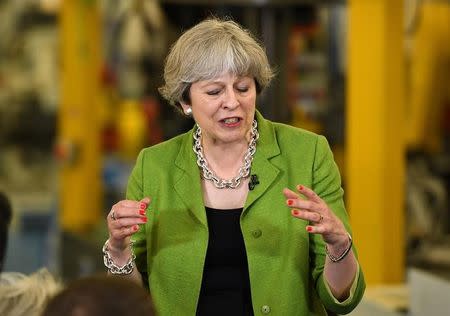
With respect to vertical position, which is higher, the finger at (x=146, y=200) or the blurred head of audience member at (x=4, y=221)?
the finger at (x=146, y=200)

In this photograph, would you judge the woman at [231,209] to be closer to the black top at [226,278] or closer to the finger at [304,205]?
the black top at [226,278]

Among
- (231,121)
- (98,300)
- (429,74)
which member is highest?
(429,74)

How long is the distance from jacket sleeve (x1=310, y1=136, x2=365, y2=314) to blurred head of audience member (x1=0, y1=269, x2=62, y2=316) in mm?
770

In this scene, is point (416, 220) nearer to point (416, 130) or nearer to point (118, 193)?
point (416, 130)

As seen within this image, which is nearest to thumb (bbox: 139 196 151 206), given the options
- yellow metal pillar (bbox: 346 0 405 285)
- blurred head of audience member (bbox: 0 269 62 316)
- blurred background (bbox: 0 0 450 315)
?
blurred head of audience member (bbox: 0 269 62 316)

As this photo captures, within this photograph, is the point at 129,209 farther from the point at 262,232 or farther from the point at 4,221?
the point at 4,221

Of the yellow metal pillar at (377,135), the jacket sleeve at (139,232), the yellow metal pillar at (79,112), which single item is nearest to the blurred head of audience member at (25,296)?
the jacket sleeve at (139,232)

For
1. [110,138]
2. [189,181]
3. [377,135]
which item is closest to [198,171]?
[189,181]

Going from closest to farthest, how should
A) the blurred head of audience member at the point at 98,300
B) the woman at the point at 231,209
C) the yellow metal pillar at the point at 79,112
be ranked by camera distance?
the blurred head of audience member at the point at 98,300 < the woman at the point at 231,209 < the yellow metal pillar at the point at 79,112

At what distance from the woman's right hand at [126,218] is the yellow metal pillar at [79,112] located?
25.4 ft

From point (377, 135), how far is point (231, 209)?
167 inches

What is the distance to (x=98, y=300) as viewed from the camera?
1.66 meters

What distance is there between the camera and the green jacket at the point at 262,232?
247 cm

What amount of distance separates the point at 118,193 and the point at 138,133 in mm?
2242
